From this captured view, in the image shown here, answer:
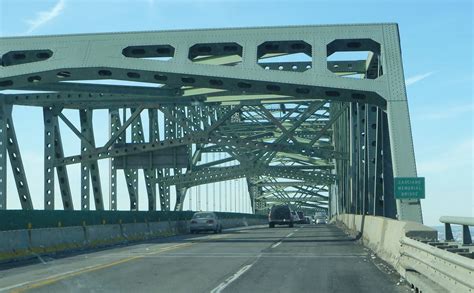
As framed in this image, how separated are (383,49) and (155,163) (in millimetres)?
23893

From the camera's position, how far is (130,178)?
52625 mm

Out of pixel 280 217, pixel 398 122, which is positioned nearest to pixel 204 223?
pixel 398 122

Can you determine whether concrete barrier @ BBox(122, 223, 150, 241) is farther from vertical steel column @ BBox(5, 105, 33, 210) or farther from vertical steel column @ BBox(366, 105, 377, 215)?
vertical steel column @ BBox(366, 105, 377, 215)

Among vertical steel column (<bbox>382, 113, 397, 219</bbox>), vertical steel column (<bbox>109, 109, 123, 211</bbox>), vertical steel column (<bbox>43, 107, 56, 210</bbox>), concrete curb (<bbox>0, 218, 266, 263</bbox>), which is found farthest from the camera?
vertical steel column (<bbox>109, 109, 123, 211</bbox>)

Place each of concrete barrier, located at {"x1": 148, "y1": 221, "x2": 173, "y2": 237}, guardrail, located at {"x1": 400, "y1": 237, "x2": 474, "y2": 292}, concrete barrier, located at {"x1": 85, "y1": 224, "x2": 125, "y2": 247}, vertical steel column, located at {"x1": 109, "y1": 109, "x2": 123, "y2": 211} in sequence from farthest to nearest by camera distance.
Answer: vertical steel column, located at {"x1": 109, "y1": 109, "x2": 123, "y2": 211} < concrete barrier, located at {"x1": 148, "y1": 221, "x2": 173, "y2": 237} < concrete barrier, located at {"x1": 85, "y1": 224, "x2": 125, "y2": 247} < guardrail, located at {"x1": 400, "y1": 237, "x2": 474, "y2": 292}

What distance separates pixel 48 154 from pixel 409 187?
26.0m

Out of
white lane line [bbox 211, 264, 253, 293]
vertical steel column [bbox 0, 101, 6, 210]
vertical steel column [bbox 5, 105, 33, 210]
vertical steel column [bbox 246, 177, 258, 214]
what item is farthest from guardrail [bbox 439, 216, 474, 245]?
vertical steel column [bbox 246, 177, 258, 214]

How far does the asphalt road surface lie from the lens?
12438 mm

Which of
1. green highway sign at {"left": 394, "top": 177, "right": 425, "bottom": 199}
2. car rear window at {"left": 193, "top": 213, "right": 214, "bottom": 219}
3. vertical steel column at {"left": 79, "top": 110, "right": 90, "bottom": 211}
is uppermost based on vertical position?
vertical steel column at {"left": 79, "top": 110, "right": 90, "bottom": 211}

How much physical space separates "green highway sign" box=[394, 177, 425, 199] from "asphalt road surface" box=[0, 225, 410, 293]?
97.1 inches

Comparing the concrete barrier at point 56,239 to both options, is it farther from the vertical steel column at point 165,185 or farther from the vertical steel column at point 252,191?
the vertical steel column at point 252,191

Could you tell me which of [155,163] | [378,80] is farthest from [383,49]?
[155,163]

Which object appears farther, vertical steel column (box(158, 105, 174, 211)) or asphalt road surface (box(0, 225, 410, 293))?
vertical steel column (box(158, 105, 174, 211))

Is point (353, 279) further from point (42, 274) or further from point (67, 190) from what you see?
point (67, 190)
